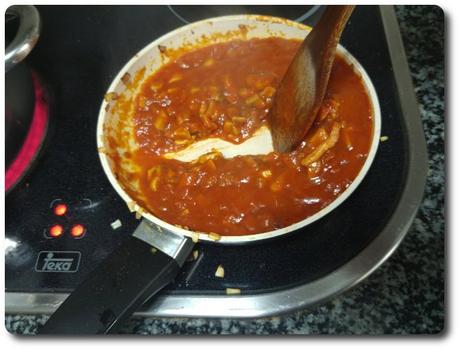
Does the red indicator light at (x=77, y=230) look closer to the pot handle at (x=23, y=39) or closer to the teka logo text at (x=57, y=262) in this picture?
the teka logo text at (x=57, y=262)

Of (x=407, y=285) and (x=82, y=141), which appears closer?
(x=407, y=285)

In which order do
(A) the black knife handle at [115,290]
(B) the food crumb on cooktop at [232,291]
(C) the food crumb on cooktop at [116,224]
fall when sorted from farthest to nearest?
(C) the food crumb on cooktop at [116,224] → (B) the food crumb on cooktop at [232,291] → (A) the black knife handle at [115,290]

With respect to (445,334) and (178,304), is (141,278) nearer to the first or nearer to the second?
(178,304)

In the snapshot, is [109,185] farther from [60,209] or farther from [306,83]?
[306,83]

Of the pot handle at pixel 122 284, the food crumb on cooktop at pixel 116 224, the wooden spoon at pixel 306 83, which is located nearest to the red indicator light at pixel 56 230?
the food crumb on cooktop at pixel 116 224

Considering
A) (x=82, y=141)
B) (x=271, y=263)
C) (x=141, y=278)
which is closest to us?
(x=141, y=278)

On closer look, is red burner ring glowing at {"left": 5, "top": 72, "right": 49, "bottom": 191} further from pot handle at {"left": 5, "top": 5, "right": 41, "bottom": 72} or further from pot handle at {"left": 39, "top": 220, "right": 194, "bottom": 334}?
pot handle at {"left": 39, "top": 220, "right": 194, "bottom": 334}

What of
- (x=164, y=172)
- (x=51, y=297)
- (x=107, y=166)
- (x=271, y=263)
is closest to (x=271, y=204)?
(x=271, y=263)
